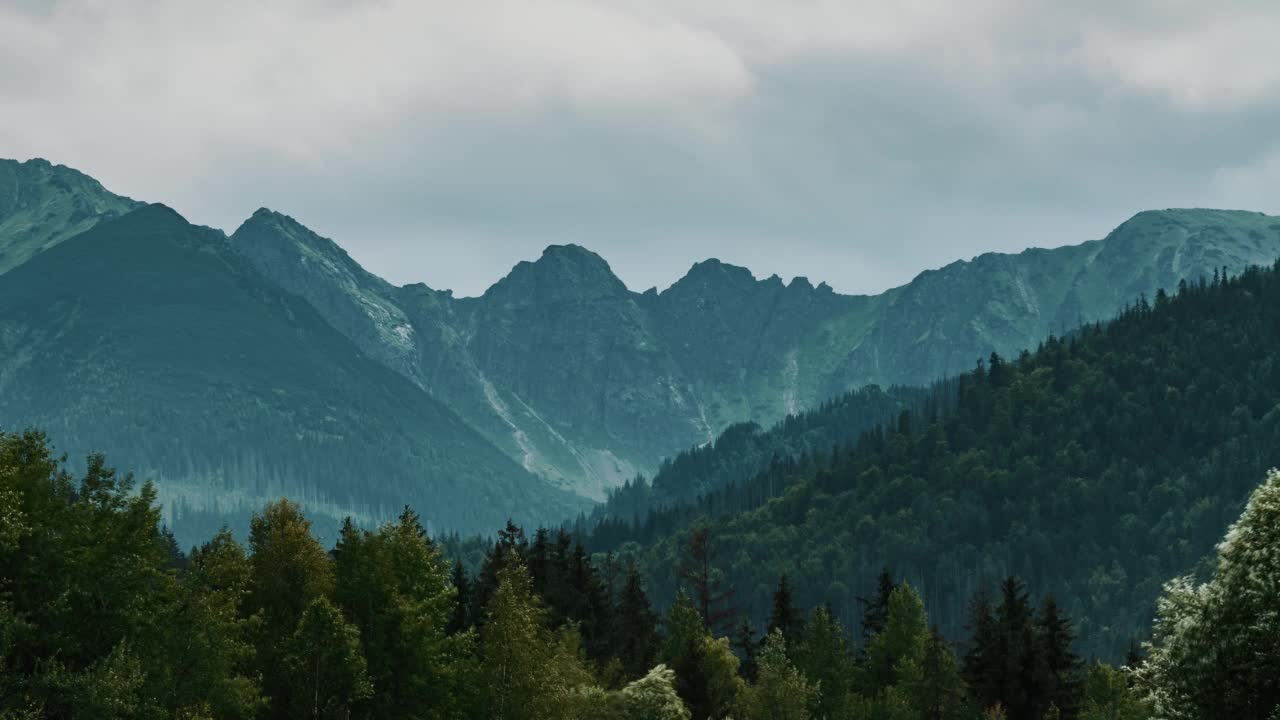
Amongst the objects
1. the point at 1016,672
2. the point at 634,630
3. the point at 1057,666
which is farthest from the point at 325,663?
the point at 634,630

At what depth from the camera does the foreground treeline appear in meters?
61.6

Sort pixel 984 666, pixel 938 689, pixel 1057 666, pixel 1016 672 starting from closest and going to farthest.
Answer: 1. pixel 1016 672
2. pixel 984 666
3. pixel 1057 666
4. pixel 938 689

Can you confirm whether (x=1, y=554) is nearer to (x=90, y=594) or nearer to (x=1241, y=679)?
(x=90, y=594)

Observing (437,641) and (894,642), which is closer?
(437,641)

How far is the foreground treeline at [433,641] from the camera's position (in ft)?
202

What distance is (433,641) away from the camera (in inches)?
3553

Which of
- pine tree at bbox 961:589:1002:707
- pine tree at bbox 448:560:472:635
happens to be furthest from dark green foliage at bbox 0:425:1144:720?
pine tree at bbox 448:560:472:635

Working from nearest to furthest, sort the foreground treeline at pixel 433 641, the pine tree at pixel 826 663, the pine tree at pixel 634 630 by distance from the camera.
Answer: the foreground treeline at pixel 433 641 < the pine tree at pixel 826 663 < the pine tree at pixel 634 630

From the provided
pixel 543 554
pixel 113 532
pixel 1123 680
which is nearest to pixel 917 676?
pixel 1123 680

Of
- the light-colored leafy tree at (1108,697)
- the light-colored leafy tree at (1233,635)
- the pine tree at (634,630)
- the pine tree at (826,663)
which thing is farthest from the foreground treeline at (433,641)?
the pine tree at (634,630)

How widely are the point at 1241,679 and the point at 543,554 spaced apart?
9749 centimetres

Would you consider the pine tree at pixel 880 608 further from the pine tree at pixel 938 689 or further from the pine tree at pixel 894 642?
the pine tree at pixel 938 689

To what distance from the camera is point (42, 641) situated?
6775cm

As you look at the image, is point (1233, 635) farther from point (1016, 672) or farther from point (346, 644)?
point (1016, 672)
